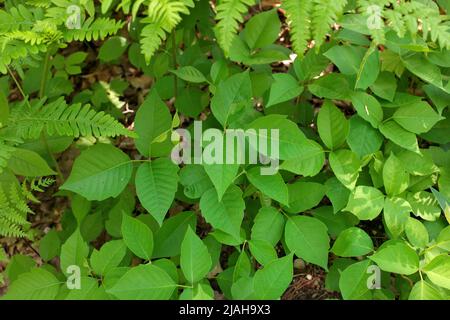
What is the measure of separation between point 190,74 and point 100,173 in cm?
64

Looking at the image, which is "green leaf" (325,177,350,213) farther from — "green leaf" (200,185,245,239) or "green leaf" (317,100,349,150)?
"green leaf" (200,185,245,239)

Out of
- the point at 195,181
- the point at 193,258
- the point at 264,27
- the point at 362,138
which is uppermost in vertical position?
the point at 264,27

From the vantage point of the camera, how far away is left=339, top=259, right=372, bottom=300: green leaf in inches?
77.0

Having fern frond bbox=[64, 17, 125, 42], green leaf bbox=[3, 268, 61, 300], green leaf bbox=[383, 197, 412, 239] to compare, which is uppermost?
fern frond bbox=[64, 17, 125, 42]

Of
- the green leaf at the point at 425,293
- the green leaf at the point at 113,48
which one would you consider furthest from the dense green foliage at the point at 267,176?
the green leaf at the point at 113,48

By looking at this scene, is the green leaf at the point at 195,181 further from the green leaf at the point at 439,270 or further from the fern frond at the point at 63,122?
the green leaf at the point at 439,270

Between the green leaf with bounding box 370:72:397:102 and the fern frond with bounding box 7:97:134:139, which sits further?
the green leaf with bounding box 370:72:397:102

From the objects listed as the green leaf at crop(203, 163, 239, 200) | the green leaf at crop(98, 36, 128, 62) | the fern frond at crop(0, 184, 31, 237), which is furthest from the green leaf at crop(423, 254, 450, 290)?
the green leaf at crop(98, 36, 128, 62)

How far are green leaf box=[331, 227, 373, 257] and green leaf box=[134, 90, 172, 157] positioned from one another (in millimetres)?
907

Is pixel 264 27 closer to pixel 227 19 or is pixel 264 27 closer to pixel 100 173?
pixel 227 19

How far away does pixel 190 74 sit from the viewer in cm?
225

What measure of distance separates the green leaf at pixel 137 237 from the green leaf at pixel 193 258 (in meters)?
0.23

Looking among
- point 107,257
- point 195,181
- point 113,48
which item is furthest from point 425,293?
point 113,48

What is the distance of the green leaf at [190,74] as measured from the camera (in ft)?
7.27
